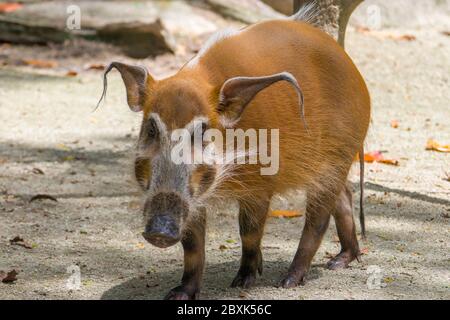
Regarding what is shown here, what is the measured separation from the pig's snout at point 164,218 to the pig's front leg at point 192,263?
506 mm

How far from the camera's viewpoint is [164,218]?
3545 mm

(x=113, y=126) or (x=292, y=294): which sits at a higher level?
(x=292, y=294)

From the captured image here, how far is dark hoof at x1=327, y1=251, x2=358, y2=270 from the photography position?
475 centimetres

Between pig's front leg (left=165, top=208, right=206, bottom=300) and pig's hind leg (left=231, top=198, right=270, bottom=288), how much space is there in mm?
231

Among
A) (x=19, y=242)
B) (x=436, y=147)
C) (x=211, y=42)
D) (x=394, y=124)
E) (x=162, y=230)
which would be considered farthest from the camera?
(x=394, y=124)

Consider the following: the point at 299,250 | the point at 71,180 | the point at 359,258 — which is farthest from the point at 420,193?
the point at 71,180

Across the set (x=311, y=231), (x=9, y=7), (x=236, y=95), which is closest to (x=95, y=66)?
(x=9, y=7)

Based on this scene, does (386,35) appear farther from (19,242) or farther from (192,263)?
(192,263)

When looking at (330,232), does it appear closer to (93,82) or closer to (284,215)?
(284,215)

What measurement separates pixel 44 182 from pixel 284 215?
1.79 m

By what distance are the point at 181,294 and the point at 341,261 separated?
1054 mm

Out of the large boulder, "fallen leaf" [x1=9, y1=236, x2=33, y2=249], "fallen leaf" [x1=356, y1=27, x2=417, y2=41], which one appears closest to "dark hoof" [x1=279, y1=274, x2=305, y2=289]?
"fallen leaf" [x1=9, y1=236, x2=33, y2=249]

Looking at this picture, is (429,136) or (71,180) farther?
(429,136)

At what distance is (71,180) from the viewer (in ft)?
21.3
